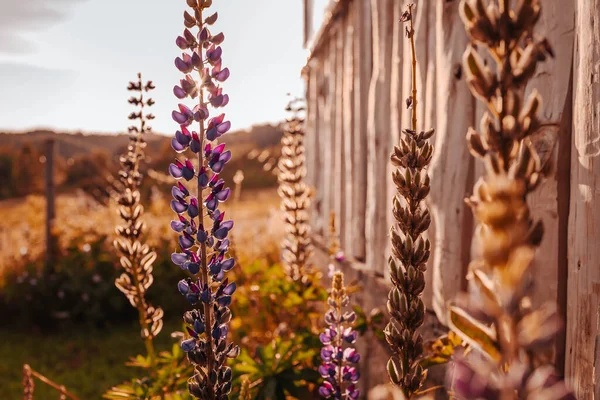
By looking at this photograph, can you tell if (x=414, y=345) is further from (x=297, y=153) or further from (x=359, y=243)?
(x=359, y=243)

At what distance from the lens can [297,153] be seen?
10.1 feet

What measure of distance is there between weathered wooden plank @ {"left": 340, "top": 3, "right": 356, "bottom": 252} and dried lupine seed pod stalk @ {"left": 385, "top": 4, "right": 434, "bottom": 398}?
2797mm

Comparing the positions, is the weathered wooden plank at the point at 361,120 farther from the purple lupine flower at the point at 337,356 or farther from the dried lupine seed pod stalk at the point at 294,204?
the purple lupine flower at the point at 337,356

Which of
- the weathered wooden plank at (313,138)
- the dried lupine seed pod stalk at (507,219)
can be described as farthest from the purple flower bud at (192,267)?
the weathered wooden plank at (313,138)

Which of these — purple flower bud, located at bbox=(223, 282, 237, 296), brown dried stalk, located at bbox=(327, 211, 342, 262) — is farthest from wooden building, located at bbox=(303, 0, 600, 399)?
purple flower bud, located at bbox=(223, 282, 237, 296)

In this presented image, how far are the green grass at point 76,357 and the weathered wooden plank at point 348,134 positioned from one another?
84.7 inches

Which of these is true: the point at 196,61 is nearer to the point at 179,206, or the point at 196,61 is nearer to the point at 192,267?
the point at 179,206

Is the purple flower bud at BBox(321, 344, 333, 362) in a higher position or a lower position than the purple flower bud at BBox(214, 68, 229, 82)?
lower

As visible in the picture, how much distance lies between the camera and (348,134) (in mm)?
3926

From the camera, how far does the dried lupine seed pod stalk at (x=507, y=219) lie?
446 mm

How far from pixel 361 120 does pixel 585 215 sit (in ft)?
7.80

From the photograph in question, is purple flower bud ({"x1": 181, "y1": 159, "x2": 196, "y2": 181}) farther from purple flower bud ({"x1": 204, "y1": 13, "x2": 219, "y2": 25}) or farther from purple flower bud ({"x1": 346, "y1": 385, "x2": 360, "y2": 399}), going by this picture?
purple flower bud ({"x1": 346, "y1": 385, "x2": 360, "y2": 399})

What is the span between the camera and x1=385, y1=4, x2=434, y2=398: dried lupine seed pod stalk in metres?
0.85

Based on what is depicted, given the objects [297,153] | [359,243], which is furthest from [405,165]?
[359,243]
